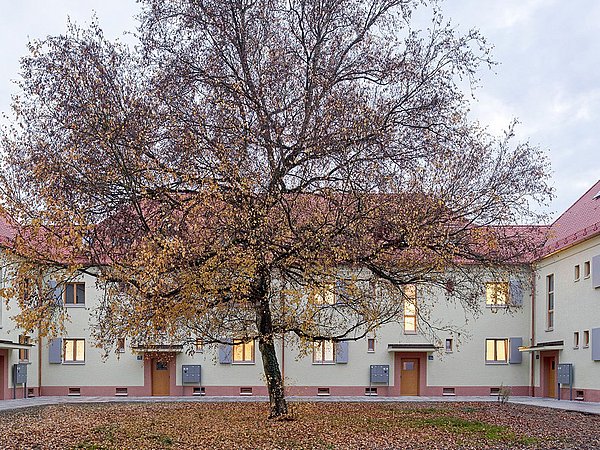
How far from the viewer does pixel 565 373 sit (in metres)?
27.7

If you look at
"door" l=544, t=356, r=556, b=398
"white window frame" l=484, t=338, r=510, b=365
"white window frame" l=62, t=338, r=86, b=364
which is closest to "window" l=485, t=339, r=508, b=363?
"white window frame" l=484, t=338, r=510, b=365

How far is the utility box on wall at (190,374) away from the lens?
3122cm

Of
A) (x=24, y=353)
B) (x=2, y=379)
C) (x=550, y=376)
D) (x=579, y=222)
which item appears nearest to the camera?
(x=2, y=379)

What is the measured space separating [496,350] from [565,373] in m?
4.80

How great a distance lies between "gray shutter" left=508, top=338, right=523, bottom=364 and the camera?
105 feet

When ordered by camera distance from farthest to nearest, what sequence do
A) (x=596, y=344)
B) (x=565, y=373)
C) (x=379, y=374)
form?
1. (x=379, y=374)
2. (x=565, y=373)
3. (x=596, y=344)

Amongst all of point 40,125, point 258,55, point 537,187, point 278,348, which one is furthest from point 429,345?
point 40,125

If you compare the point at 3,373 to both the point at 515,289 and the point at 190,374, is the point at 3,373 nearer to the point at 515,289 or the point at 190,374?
the point at 190,374

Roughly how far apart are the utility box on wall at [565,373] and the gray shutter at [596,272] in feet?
11.5

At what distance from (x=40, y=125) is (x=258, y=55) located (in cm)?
446

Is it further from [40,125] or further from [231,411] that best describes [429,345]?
[40,125]

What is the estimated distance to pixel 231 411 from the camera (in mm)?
22156

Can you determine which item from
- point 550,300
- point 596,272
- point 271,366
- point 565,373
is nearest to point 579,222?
point 550,300

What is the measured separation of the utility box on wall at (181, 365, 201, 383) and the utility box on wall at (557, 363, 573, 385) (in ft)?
44.7
